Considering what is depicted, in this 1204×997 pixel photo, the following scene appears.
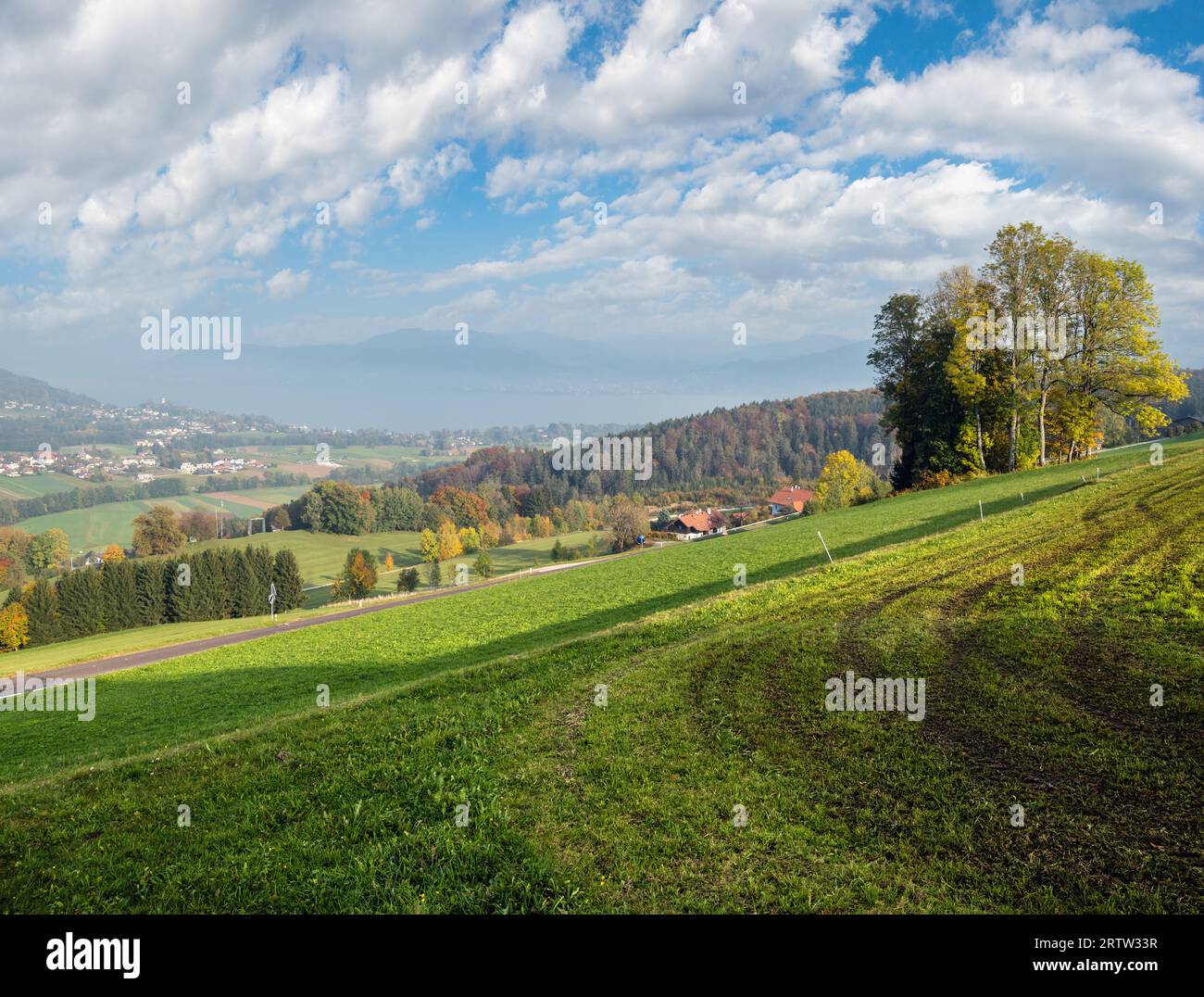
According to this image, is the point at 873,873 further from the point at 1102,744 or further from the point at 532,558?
the point at 532,558

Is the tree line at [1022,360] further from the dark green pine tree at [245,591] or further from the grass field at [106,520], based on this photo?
the grass field at [106,520]

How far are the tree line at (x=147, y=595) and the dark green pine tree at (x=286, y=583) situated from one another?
117 mm

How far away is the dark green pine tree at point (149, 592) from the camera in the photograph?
80356 mm

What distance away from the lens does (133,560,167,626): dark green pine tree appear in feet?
264

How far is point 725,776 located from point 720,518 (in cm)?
12234

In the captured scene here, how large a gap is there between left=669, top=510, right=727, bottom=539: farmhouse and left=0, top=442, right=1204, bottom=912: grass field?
3709 inches

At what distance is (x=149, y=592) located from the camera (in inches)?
3177

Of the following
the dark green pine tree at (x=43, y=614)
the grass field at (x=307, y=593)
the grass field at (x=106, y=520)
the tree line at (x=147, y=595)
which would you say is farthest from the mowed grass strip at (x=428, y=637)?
the grass field at (x=106, y=520)

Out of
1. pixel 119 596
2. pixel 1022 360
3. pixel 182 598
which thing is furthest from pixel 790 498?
pixel 119 596

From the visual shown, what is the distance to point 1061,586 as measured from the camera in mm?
14359

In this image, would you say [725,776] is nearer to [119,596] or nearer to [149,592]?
[119,596]

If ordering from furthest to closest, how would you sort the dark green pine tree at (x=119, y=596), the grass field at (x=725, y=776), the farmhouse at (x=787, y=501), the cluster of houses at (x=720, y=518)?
the farmhouse at (x=787, y=501) < the cluster of houses at (x=720, y=518) < the dark green pine tree at (x=119, y=596) < the grass field at (x=725, y=776)
